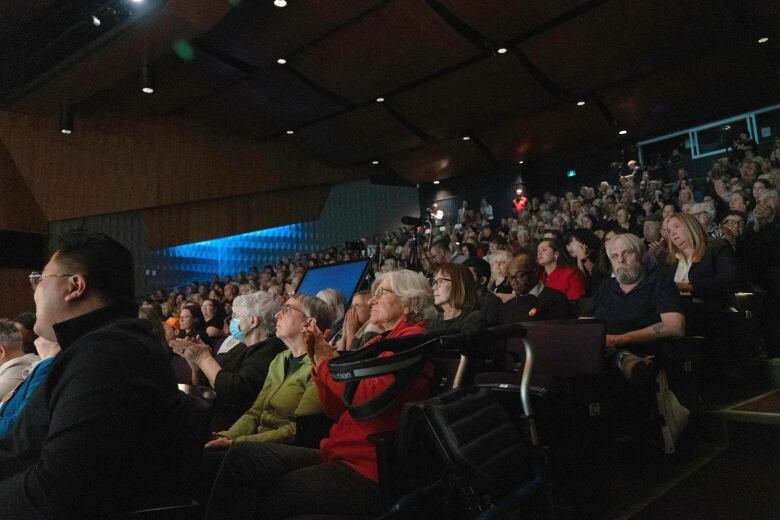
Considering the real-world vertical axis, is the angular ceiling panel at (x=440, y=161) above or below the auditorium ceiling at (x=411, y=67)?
below

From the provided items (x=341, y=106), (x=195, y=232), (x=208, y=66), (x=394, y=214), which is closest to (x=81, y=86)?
(x=208, y=66)

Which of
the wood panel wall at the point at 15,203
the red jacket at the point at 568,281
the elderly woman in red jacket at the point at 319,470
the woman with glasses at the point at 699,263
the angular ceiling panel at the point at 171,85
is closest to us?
the elderly woman in red jacket at the point at 319,470

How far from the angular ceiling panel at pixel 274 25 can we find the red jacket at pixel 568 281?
193 inches

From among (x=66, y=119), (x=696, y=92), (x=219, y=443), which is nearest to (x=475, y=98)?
(x=696, y=92)

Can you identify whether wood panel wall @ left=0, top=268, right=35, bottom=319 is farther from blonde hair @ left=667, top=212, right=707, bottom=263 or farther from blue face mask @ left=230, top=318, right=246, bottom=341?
blonde hair @ left=667, top=212, right=707, bottom=263

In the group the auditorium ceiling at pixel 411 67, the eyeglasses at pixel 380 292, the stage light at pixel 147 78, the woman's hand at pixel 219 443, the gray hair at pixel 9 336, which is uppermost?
the auditorium ceiling at pixel 411 67

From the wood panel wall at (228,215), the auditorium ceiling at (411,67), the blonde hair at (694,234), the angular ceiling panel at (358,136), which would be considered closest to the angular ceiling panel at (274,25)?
the auditorium ceiling at (411,67)

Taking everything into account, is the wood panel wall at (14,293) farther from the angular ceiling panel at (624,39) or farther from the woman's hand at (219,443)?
the angular ceiling panel at (624,39)

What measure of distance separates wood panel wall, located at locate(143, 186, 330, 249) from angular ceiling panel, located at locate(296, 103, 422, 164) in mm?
1187

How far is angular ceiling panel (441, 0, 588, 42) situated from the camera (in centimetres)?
725

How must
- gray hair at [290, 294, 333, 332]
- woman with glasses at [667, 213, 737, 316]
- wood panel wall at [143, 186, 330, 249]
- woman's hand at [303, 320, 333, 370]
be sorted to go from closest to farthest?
woman's hand at [303, 320, 333, 370] < gray hair at [290, 294, 333, 332] < woman with glasses at [667, 213, 737, 316] < wood panel wall at [143, 186, 330, 249]

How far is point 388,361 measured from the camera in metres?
1.17

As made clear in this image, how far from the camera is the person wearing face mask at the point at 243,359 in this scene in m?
2.39


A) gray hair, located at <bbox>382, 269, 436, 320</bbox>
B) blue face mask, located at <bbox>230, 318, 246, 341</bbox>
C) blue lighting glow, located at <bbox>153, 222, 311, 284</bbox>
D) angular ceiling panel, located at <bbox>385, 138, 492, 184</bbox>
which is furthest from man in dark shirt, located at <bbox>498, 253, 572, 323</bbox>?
angular ceiling panel, located at <bbox>385, 138, 492, 184</bbox>
